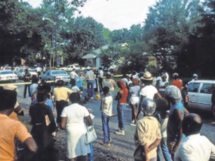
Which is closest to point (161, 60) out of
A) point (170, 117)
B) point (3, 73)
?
point (3, 73)

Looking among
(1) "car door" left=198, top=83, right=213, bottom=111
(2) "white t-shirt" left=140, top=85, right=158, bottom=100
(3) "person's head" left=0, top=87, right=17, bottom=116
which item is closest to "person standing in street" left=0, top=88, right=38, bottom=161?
(3) "person's head" left=0, top=87, right=17, bottom=116

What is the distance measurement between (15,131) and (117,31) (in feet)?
299

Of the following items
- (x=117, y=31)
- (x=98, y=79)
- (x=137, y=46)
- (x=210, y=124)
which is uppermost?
(x=117, y=31)

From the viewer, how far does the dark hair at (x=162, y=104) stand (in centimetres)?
412

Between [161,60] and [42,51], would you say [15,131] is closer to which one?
[161,60]

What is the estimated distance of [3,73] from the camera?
28.9 meters

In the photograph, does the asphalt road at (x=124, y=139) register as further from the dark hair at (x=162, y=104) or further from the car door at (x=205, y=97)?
the dark hair at (x=162, y=104)

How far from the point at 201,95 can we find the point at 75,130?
24.7 feet

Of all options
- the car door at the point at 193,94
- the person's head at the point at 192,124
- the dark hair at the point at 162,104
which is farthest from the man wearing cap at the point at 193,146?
the car door at the point at 193,94

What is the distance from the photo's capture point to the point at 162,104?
4141 mm

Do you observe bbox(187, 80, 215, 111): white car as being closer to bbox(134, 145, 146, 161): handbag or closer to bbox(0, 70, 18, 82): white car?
bbox(134, 145, 146, 161): handbag

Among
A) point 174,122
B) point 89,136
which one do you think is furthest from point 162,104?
point 89,136

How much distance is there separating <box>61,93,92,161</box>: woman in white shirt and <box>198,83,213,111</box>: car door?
7.14 metres

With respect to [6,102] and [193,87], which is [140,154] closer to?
[6,102]
